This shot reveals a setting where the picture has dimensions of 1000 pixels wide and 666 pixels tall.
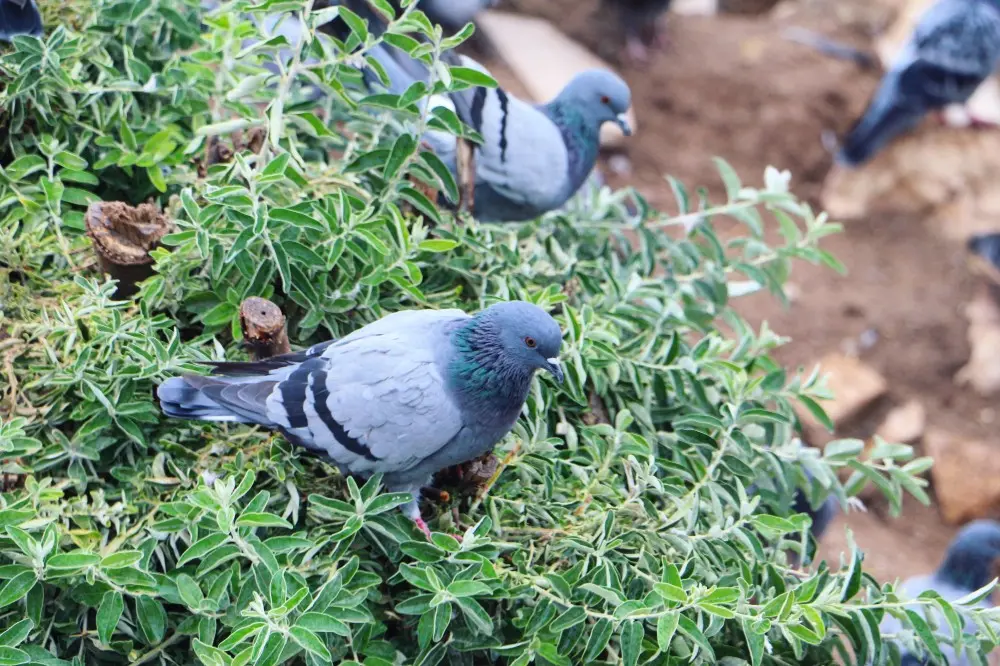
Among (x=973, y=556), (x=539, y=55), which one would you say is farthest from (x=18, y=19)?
(x=539, y=55)

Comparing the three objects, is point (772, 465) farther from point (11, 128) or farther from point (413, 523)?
point (11, 128)

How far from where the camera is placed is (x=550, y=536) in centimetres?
197

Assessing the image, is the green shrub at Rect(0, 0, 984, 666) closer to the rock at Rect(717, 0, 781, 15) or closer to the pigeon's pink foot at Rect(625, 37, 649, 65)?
the pigeon's pink foot at Rect(625, 37, 649, 65)

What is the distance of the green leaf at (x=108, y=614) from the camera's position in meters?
1.65

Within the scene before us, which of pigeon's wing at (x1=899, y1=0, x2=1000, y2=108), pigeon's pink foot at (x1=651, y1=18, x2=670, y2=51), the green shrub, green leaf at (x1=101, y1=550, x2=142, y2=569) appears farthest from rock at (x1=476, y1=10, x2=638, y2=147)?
green leaf at (x1=101, y1=550, x2=142, y2=569)

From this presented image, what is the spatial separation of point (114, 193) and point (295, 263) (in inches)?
28.9

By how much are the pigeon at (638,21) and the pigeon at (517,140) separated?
378 centimetres

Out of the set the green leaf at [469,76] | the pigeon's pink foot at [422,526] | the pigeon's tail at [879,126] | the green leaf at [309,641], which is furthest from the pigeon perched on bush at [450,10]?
the green leaf at [309,641]

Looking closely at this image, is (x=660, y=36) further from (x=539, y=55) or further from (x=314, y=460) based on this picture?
(x=314, y=460)

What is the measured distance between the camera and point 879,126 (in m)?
6.18

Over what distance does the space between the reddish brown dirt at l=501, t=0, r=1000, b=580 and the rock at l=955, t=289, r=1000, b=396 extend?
0.19 feet

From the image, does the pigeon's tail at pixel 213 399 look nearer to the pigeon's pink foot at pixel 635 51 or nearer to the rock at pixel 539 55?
the rock at pixel 539 55

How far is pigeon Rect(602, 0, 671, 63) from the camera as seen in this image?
6555 mm

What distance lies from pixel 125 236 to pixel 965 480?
4083 millimetres
